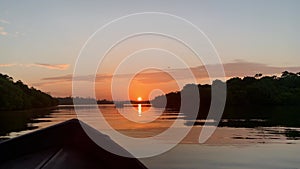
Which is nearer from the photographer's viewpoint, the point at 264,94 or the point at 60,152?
the point at 60,152

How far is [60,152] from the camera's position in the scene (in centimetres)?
718

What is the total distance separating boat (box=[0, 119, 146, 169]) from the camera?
229 inches

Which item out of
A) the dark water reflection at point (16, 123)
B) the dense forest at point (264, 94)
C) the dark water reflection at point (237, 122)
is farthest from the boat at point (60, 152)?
the dense forest at point (264, 94)

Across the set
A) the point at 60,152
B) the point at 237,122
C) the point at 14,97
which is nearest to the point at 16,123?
the point at 237,122

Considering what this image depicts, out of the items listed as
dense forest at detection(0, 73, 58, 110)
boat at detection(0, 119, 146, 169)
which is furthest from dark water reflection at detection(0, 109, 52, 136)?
dense forest at detection(0, 73, 58, 110)

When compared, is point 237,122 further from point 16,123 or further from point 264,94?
point 264,94

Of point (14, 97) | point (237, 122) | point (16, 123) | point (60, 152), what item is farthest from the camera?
point (14, 97)

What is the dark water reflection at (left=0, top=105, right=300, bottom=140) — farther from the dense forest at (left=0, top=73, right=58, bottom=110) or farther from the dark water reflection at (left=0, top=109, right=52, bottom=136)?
the dense forest at (left=0, top=73, right=58, bottom=110)

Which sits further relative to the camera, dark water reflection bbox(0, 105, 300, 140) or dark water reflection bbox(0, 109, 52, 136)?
dark water reflection bbox(0, 109, 52, 136)

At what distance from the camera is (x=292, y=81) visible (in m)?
126

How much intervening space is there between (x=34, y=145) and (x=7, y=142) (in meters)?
1.32

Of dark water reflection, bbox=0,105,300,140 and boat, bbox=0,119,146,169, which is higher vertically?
boat, bbox=0,119,146,169

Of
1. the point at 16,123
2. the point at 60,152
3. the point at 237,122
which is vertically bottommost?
the point at 237,122

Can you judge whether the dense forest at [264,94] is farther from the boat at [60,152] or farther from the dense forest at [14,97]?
the boat at [60,152]
